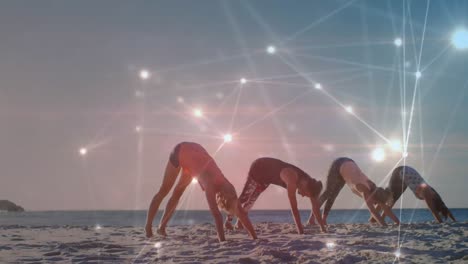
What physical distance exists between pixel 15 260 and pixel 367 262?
5065 mm

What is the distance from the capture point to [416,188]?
13.2 m

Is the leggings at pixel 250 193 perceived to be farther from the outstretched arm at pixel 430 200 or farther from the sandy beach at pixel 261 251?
the outstretched arm at pixel 430 200

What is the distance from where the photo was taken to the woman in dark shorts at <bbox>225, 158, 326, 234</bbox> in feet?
34.8

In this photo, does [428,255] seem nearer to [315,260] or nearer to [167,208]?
[315,260]

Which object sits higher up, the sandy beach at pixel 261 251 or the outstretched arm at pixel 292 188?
the outstretched arm at pixel 292 188

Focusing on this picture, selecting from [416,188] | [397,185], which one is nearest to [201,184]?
[397,185]

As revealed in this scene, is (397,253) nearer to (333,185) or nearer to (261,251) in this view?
(261,251)

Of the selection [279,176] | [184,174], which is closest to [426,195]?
[279,176]

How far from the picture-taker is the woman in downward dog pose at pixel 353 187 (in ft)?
38.9

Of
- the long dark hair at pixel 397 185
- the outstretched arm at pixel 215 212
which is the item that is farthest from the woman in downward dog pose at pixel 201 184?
the long dark hair at pixel 397 185

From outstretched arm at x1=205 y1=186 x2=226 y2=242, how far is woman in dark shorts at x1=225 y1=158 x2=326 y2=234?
2.25 metres

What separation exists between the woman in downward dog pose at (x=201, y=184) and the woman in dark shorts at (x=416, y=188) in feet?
19.8

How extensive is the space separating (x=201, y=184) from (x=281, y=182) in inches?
105

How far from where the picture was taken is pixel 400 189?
44.2ft
